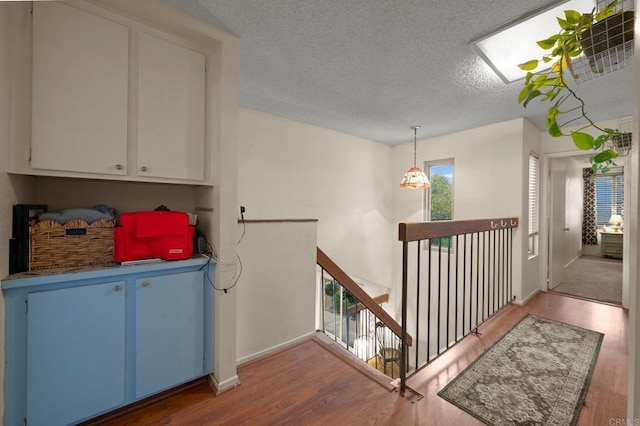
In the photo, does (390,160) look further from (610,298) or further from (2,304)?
(2,304)

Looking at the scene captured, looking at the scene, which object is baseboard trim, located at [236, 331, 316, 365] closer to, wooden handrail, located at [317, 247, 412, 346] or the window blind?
wooden handrail, located at [317, 247, 412, 346]

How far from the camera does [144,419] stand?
155 cm

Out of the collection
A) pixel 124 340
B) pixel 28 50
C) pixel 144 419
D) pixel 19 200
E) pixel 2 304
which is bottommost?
pixel 144 419

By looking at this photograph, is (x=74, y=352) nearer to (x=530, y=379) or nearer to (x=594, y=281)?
(x=530, y=379)

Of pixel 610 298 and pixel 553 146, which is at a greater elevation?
pixel 553 146

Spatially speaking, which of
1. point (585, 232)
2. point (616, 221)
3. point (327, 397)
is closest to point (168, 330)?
point (327, 397)

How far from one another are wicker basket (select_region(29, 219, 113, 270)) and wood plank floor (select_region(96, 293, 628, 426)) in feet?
3.14

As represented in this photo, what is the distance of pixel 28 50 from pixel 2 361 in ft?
4.99

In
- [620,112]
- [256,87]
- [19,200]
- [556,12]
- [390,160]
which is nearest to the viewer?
[19,200]

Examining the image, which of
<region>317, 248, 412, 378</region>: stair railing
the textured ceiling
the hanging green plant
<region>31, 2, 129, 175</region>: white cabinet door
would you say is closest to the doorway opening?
the textured ceiling

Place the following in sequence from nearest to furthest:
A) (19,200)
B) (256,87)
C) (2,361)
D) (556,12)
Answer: (2,361)
(19,200)
(556,12)
(256,87)

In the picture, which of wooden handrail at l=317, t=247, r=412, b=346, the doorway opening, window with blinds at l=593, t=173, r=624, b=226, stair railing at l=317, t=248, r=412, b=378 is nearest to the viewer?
wooden handrail at l=317, t=247, r=412, b=346

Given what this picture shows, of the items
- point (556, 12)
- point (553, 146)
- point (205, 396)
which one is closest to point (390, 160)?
point (553, 146)

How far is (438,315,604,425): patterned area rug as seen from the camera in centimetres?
156
